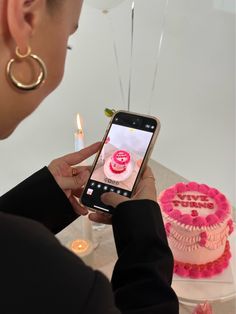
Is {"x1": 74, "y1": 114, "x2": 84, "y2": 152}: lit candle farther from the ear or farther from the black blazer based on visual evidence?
the ear

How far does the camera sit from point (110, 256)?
74 cm

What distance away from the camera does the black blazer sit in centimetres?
32

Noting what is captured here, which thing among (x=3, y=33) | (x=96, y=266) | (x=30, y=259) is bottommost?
(x=96, y=266)

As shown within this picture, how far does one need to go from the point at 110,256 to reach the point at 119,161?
0.62 ft

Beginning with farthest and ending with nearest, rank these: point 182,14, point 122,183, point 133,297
→ point 182,14 < point 122,183 < point 133,297

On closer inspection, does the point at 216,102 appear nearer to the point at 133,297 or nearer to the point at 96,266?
the point at 96,266

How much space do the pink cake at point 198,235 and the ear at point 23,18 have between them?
419mm

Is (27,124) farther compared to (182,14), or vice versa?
(27,124)

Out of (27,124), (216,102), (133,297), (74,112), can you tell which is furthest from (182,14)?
(133,297)

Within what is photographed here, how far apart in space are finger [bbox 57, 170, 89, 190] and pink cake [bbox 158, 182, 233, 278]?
144 mm

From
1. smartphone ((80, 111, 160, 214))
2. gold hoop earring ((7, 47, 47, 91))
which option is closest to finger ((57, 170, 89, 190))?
smartphone ((80, 111, 160, 214))

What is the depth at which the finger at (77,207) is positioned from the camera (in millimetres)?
640

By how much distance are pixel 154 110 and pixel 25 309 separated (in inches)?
39.2

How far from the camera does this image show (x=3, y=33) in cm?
33
